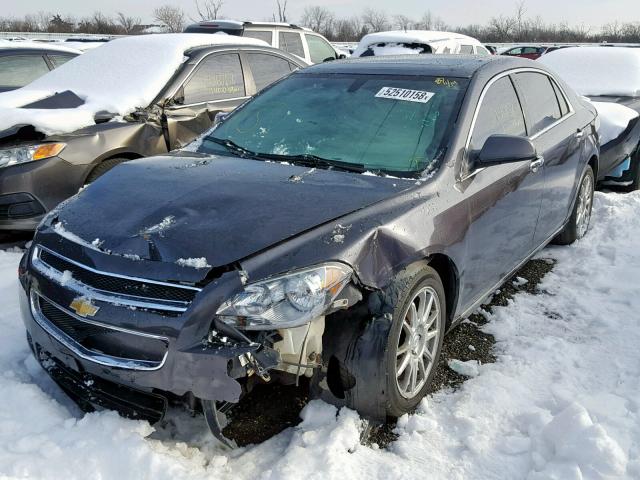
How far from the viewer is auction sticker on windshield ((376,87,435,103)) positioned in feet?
10.7

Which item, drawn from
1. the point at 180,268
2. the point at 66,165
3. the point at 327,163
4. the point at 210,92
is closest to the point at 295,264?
the point at 180,268

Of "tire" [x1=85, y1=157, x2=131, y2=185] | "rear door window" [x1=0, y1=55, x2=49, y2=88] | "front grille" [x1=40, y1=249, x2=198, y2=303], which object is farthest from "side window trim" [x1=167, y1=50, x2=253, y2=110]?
→ "front grille" [x1=40, y1=249, x2=198, y2=303]

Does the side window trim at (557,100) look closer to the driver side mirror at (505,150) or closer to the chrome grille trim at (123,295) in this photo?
the driver side mirror at (505,150)

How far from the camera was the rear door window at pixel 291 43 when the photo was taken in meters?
9.89

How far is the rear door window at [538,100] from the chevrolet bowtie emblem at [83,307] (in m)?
2.91

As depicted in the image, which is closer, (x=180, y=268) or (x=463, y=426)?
(x=180, y=268)

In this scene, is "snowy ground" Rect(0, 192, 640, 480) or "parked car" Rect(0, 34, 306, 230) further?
"parked car" Rect(0, 34, 306, 230)

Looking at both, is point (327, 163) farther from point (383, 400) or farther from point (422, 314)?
point (383, 400)

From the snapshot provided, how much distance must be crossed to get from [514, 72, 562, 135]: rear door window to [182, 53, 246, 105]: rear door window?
2908 millimetres

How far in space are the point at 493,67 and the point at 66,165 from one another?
10.4 feet

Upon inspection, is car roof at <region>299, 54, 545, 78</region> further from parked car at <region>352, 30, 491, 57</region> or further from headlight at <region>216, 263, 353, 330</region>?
parked car at <region>352, 30, 491, 57</region>

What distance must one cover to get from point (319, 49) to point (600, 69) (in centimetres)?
469

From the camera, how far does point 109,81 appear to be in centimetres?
550

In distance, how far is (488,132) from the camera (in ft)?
10.8
